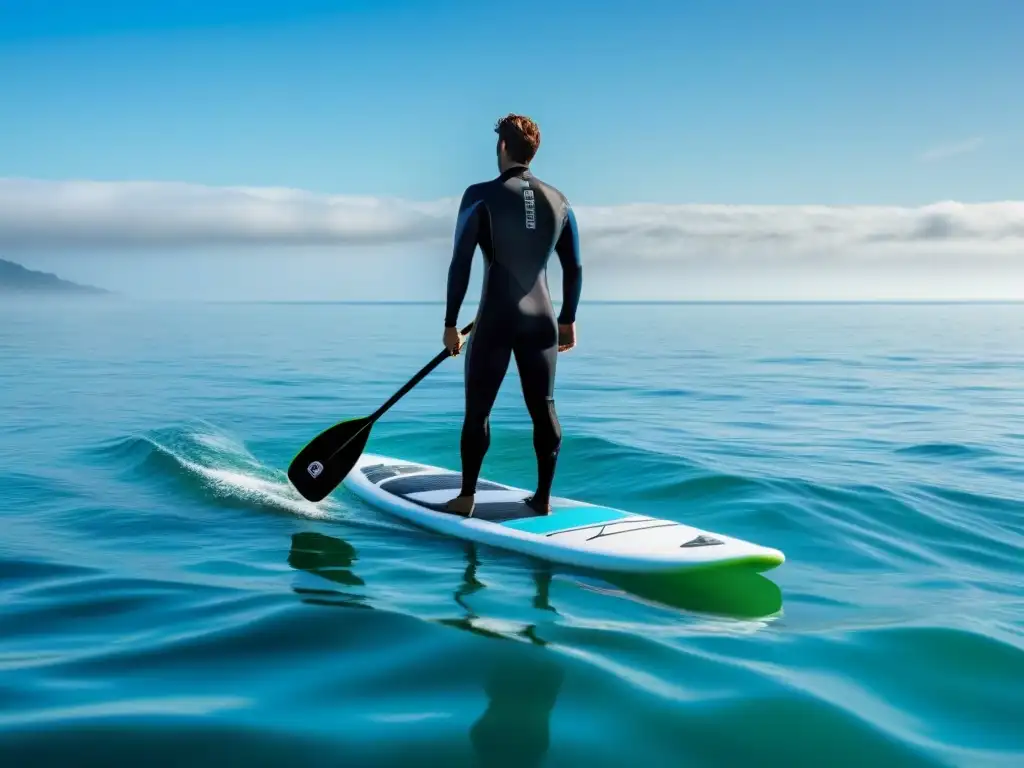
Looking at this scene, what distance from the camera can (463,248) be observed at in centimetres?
539

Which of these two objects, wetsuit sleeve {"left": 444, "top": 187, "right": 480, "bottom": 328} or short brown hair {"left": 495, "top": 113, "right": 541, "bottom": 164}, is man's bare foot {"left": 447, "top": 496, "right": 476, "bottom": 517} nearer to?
wetsuit sleeve {"left": 444, "top": 187, "right": 480, "bottom": 328}

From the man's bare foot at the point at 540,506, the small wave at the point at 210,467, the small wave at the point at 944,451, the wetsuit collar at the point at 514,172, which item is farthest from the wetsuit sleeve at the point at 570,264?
the small wave at the point at 944,451

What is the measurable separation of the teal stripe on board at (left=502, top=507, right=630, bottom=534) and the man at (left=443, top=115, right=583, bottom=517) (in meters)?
0.41

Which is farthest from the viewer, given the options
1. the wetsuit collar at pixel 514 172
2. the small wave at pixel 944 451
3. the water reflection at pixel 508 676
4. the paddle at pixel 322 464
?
the small wave at pixel 944 451

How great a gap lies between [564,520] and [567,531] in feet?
0.84

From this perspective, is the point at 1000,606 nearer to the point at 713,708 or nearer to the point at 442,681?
the point at 713,708

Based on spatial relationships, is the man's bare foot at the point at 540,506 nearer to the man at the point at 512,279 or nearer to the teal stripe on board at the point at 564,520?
the teal stripe on board at the point at 564,520

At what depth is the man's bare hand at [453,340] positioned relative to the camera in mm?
5531

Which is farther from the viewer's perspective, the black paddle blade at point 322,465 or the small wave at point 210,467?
the small wave at point 210,467

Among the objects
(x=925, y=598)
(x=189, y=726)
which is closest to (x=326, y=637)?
(x=189, y=726)

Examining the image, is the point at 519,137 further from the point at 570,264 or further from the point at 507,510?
the point at 507,510

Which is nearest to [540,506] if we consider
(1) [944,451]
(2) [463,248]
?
(2) [463,248]

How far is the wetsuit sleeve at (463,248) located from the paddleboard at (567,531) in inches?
52.3

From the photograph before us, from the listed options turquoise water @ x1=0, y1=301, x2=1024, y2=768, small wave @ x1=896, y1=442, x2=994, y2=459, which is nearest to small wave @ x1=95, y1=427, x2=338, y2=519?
turquoise water @ x1=0, y1=301, x2=1024, y2=768
